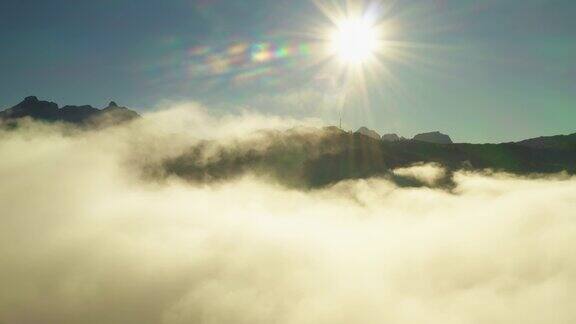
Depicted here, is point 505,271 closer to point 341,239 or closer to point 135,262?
point 341,239

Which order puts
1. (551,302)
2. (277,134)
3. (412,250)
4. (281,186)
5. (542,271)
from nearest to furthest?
(551,302) < (542,271) < (412,250) < (281,186) < (277,134)

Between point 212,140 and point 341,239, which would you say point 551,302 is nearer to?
point 341,239

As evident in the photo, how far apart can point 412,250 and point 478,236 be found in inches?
866

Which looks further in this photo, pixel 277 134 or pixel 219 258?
pixel 277 134

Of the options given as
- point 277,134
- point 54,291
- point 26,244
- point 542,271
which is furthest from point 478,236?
point 26,244

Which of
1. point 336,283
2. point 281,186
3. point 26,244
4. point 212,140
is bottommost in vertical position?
point 336,283

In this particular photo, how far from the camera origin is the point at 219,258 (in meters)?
137

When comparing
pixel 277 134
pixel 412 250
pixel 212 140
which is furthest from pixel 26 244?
pixel 412 250

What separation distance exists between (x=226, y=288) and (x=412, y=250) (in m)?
62.1

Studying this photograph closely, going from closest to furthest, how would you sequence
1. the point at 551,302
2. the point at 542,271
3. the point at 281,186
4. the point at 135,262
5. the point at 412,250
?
the point at 551,302 < the point at 542,271 < the point at 135,262 < the point at 412,250 < the point at 281,186

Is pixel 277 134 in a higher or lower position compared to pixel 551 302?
higher

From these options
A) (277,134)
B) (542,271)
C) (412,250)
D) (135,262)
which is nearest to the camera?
(542,271)

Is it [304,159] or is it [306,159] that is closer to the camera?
[306,159]

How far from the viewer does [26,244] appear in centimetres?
13900
